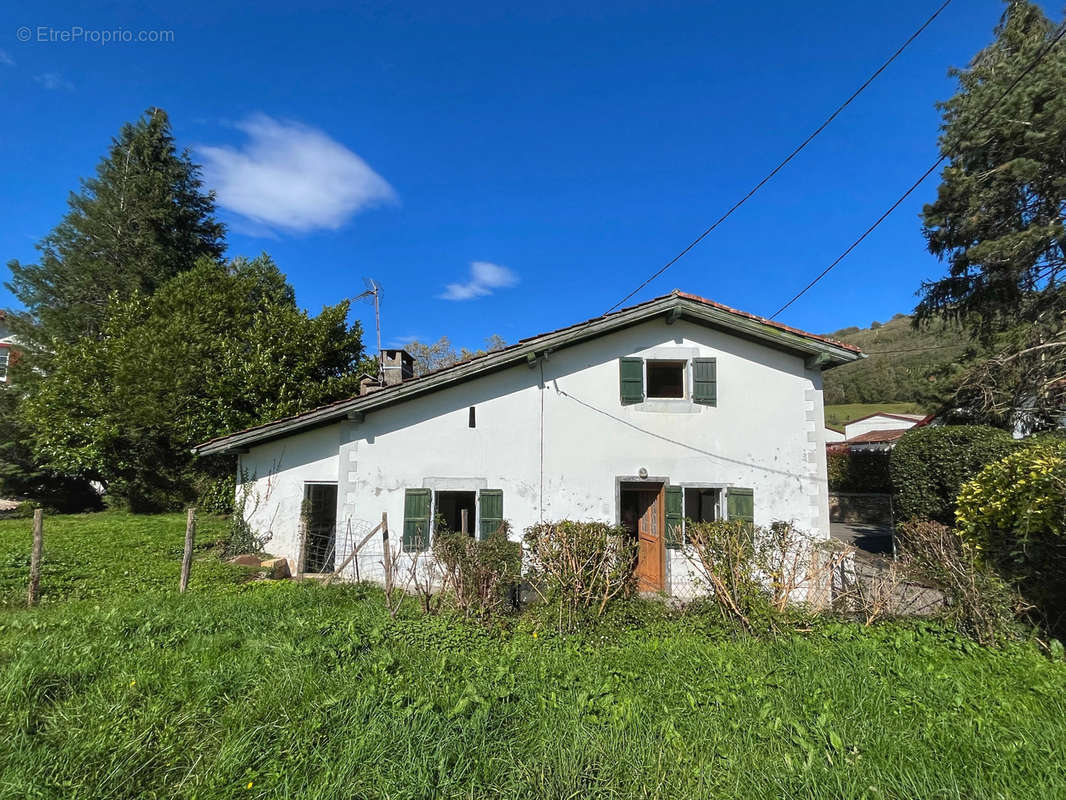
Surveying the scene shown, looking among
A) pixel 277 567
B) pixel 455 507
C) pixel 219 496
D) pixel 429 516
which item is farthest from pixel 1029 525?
pixel 219 496

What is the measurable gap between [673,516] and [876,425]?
43.7 meters

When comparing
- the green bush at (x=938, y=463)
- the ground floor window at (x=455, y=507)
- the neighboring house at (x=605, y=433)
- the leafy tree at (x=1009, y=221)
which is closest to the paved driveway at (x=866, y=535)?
the green bush at (x=938, y=463)

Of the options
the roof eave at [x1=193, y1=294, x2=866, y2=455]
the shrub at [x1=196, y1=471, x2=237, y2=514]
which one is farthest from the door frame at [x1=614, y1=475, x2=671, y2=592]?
the shrub at [x1=196, y1=471, x2=237, y2=514]

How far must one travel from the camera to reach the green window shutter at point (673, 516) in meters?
8.13

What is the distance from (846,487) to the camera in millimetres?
20031

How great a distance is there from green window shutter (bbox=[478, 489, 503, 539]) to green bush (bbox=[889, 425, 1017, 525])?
32.2 ft

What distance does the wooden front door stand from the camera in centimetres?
863

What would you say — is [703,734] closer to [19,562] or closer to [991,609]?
[991,609]

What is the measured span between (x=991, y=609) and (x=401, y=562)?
8.35 m

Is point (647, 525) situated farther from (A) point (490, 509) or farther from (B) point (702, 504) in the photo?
(A) point (490, 509)

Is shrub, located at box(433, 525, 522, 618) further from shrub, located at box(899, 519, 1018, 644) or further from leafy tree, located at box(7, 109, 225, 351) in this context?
leafy tree, located at box(7, 109, 225, 351)

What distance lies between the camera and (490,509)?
835 centimetres

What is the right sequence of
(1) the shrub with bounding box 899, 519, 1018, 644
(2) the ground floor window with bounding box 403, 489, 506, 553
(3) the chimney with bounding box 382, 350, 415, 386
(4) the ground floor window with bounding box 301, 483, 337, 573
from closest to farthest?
(1) the shrub with bounding box 899, 519, 1018, 644 < (2) the ground floor window with bounding box 403, 489, 506, 553 < (4) the ground floor window with bounding box 301, 483, 337, 573 < (3) the chimney with bounding box 382, 350, 415, 386

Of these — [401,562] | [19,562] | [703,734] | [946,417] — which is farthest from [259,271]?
[946,417]
